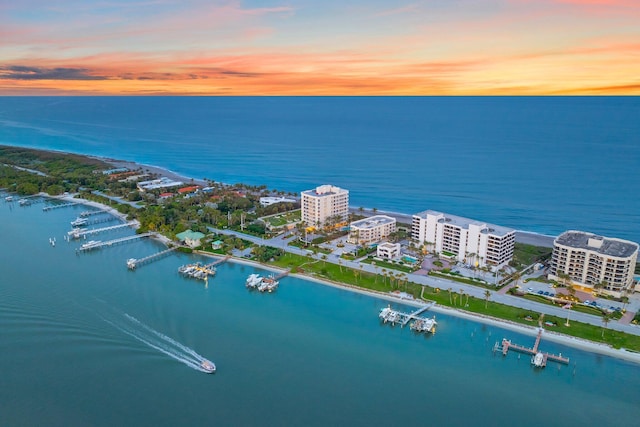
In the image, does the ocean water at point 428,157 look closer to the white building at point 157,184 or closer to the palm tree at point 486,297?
the white building at point 157,184

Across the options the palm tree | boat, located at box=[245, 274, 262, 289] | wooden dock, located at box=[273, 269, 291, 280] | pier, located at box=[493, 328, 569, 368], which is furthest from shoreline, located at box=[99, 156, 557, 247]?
boat, located at box=[245, 274, 262, 289]

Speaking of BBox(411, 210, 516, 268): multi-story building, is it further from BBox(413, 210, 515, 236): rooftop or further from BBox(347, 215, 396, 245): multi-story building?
BBox(347, 215, 396, 245): multi-story building

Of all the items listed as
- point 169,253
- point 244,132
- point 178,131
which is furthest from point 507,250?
point 178,131

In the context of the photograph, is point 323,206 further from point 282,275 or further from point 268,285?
point 268,285

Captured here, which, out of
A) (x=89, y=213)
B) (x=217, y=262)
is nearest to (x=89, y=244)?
(x=89, y=213)

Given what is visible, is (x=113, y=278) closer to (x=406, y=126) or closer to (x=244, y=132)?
(x=244, y=132)

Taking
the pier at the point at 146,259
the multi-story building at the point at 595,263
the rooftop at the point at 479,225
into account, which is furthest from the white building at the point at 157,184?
the multi-story building at the point at 595,263
